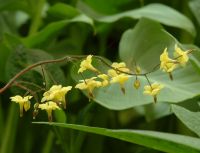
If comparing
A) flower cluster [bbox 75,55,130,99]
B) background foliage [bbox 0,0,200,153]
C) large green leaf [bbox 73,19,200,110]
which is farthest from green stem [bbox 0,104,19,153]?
flower cluster [bbox 75,55,130,99]

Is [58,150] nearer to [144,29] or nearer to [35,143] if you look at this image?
[35,143]

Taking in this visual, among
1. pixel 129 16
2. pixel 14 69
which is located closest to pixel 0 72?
pixel 14 69

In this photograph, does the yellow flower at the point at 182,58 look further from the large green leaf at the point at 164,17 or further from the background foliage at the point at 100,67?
the large green leaf at the point at 164,17

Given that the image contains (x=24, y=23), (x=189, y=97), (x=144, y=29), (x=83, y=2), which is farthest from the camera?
(x=24, y=23)

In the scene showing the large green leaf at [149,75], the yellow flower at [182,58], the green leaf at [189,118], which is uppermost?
the large green leaf at [149,75]

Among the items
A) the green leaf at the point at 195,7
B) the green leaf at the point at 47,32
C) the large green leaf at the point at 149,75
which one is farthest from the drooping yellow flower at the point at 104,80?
the green leaf at the point at 195,7

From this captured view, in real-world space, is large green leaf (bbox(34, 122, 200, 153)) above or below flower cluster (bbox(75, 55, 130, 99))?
below

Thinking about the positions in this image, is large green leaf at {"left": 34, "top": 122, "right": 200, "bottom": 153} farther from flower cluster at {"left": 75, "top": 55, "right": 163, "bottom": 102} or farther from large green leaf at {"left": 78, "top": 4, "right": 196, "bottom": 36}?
large green leaf at {"left": 78, "top": 4, "right": 196, "bottom": 36}

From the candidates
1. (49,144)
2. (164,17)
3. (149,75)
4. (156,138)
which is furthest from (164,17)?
(156,138)
